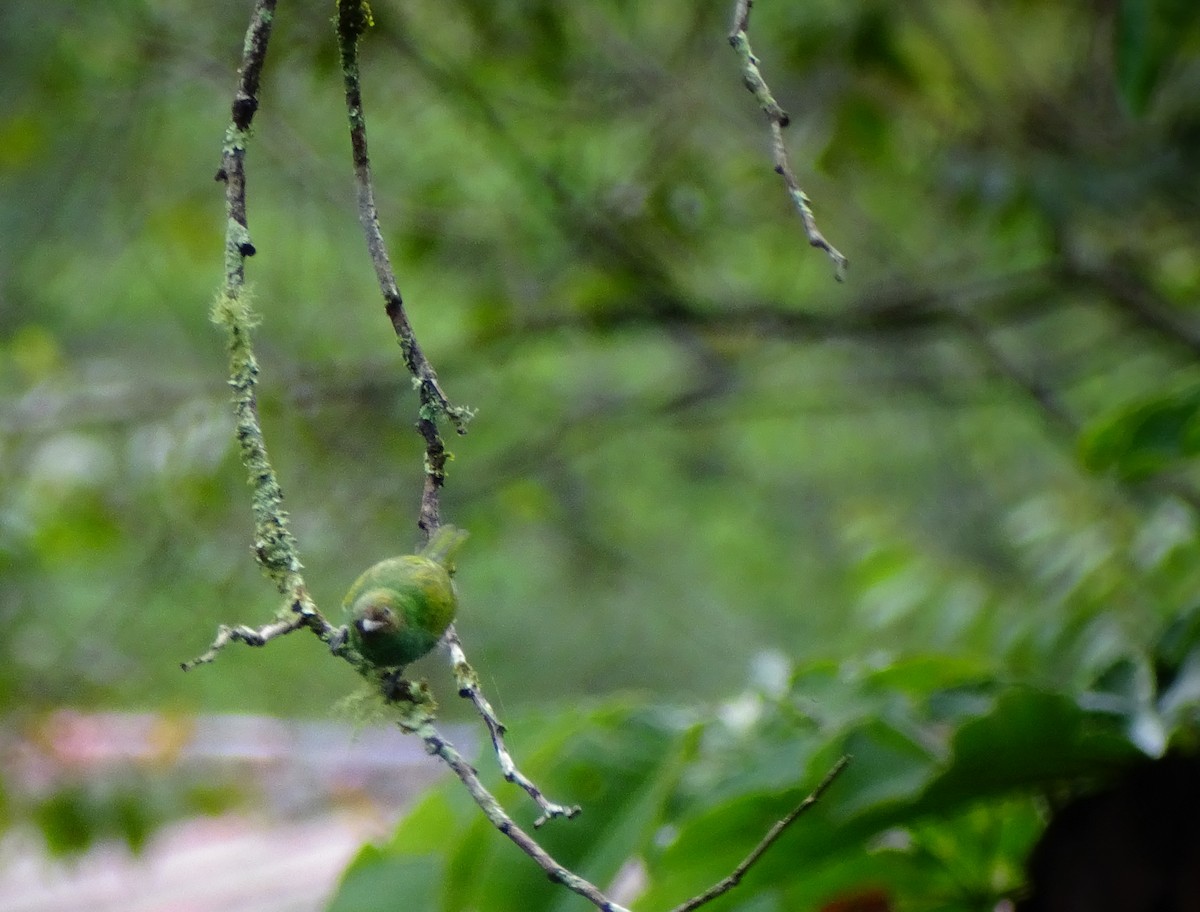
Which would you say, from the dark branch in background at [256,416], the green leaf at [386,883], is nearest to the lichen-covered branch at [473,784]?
the dark branch in background at [256,416]

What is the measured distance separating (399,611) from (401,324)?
0.09 metres

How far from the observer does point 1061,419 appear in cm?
174

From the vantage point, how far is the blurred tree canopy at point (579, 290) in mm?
1427

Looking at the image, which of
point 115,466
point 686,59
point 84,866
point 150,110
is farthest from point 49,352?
point 686,59

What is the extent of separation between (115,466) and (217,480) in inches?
16.6

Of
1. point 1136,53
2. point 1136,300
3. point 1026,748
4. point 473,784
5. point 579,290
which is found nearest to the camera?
point 473,784

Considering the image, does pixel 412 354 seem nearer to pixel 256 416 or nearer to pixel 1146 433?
pixel 256 416

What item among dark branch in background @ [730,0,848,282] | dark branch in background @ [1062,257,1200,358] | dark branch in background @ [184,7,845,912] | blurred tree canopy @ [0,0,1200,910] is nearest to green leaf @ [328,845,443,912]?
blurred tree canopy @ [0,0,1200,910]

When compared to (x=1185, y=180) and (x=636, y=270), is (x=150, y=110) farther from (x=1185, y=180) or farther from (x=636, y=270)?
(x=1185, y=180)

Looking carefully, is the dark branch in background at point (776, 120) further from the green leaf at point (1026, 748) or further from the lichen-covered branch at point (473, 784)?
the green leaf at point (1026, 748)

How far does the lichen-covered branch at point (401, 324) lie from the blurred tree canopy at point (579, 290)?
2.04 ft

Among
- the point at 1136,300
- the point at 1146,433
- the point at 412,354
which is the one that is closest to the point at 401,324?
the point at 412,354

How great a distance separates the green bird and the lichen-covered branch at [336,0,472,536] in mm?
25

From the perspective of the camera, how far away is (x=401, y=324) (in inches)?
15.7
